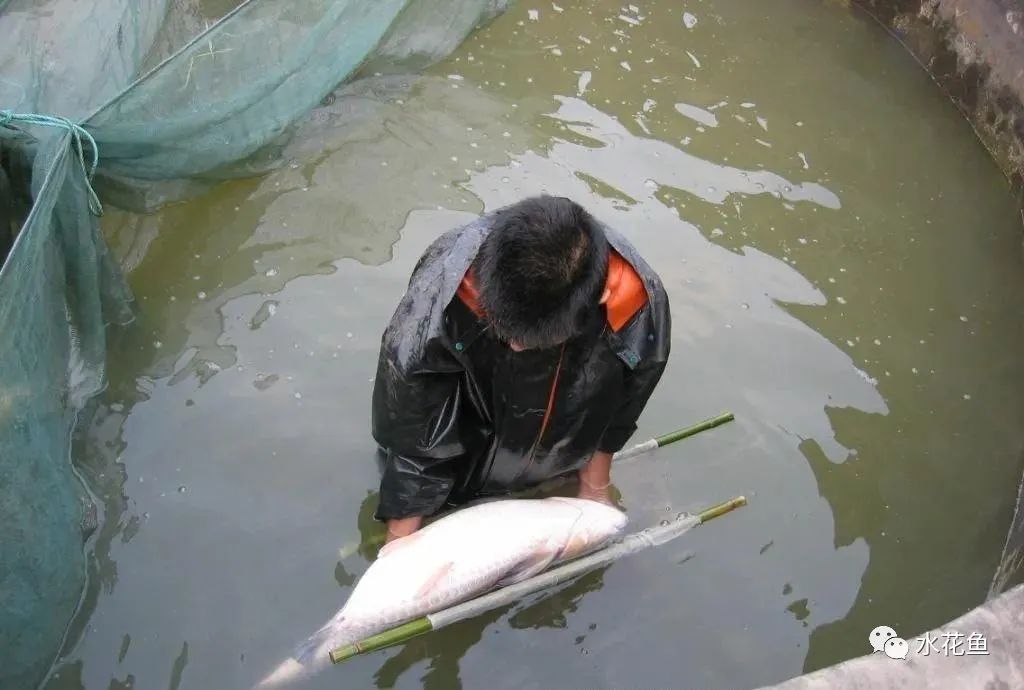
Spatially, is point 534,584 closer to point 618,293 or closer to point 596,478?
point 596,478

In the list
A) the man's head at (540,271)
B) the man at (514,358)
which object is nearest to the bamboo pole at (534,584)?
the man at (514,358)

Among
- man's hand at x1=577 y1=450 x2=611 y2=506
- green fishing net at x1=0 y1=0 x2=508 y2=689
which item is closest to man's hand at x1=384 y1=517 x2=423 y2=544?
man's hand at x1=577 y1=450 x2=611 y2=506

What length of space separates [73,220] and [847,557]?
338 centimetres

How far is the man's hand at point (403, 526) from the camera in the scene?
308 cm

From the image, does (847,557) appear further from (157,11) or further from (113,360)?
(157,11)

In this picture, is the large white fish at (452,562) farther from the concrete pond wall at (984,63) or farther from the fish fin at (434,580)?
the concrete pond wall at (984,63)

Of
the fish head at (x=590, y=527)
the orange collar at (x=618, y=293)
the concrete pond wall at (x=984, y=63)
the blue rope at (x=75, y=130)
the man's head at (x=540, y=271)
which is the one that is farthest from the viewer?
the concrete pond wall at (x=984, y=63)

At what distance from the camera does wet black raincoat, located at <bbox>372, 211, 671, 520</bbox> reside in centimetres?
255

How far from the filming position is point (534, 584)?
118 inches

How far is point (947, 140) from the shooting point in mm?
5887

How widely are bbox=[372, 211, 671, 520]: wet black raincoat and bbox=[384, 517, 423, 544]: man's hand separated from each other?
0.04 m

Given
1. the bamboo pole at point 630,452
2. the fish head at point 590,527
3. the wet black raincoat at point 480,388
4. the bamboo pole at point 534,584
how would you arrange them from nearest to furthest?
the wet black raincoat at point 480,388 < the bamboo pole at point 534,584 < the fish head at point 590,527 < the bamboo pole at point 630,452

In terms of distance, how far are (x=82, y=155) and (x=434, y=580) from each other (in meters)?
2.15

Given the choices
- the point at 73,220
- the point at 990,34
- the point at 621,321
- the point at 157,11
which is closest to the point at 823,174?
the point at 990,34
